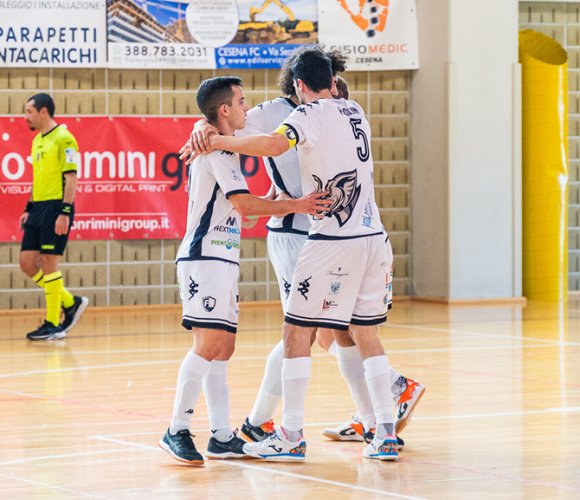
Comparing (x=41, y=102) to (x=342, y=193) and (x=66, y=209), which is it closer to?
(x=66, y=209)

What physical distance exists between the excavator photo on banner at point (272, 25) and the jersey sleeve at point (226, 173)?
8478 millimetres

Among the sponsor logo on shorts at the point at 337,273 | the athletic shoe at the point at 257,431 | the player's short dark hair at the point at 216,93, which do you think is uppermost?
the player's short dark hair at the point at 216,93

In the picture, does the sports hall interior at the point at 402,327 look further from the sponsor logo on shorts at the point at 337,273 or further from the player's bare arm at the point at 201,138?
the player's bare arm at the point at 201,138

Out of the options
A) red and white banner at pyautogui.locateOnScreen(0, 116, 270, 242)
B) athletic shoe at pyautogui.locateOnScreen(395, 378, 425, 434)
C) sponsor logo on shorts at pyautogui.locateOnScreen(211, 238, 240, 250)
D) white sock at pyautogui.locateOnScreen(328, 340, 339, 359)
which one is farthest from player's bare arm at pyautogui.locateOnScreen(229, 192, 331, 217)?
red and white banner at pyautogui.locateOnScreen(0, 116, 270, 242)

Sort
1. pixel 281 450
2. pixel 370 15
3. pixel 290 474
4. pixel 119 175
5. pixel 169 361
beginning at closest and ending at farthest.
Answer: pixel 290 474
pixel 281 450
pixel 169 361
pixel 119 175
pixel 370 15

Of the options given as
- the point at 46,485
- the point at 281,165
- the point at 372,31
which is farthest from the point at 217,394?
the point at 372,31

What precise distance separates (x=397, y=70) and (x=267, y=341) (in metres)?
4.98

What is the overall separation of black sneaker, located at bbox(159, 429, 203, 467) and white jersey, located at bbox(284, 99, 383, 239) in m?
0.99

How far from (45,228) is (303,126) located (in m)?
5.77

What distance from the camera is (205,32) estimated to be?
13547mm

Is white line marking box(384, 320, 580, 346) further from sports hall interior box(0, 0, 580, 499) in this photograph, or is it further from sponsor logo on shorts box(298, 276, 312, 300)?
sponsor logo on shorts box(298, 276, 312, 300)

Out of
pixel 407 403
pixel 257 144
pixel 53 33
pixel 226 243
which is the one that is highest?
pixel 53 33

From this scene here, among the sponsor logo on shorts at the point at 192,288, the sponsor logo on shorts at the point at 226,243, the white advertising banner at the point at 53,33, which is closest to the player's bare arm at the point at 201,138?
the sponsor logo on shorts at the point at 226,243

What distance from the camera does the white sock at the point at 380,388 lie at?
17.8 feet
